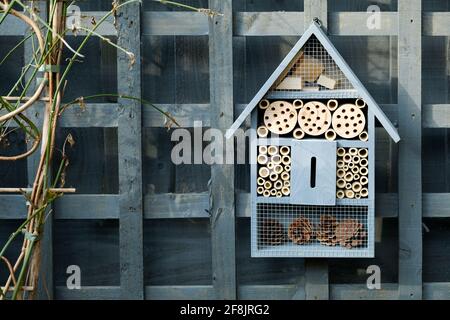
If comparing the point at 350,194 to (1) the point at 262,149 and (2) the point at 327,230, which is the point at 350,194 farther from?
(1) the point at 262,149

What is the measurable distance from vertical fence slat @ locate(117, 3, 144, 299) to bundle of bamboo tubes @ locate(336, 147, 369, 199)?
0.86m

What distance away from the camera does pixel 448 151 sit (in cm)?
346

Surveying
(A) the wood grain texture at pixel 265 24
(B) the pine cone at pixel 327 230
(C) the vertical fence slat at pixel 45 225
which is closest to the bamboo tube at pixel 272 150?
(B) the pine cone at pixel 327 230

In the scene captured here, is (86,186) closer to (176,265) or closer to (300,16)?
(176,265)

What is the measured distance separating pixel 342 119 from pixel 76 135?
1.16 meters

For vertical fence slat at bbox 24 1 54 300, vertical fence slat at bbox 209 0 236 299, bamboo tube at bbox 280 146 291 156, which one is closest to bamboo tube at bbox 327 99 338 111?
bamboo tube at bbox 280 146 291 156

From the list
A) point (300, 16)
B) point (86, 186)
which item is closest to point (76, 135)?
point (86, 186)

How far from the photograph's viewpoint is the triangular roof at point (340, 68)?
10.3ft

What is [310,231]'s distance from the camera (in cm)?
328

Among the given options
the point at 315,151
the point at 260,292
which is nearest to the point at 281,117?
the point at 315,151

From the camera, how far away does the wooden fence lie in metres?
3.41

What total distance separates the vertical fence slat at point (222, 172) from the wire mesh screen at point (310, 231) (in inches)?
7.8

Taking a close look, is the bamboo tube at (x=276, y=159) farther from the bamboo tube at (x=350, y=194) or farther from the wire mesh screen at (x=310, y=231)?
the bamboo tube at (x=350, y=194)

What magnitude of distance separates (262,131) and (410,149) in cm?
67
